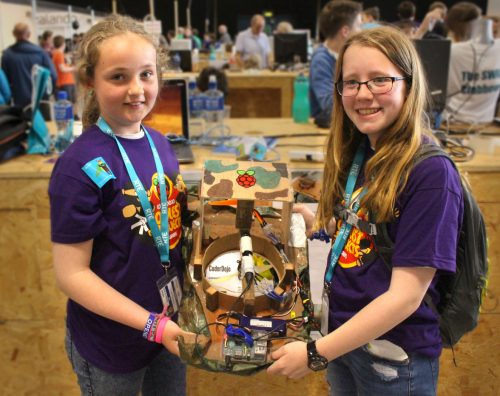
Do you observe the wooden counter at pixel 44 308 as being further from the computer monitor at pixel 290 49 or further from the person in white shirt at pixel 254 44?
the person in white shirt at pixel 254 44

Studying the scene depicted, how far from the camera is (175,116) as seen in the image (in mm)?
2152

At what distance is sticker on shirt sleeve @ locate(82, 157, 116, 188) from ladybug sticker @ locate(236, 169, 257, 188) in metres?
0.29

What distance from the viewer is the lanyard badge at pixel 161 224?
1.06 meters

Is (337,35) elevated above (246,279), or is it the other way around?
(337,35)

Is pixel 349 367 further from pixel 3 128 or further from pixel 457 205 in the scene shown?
pixel 3 128

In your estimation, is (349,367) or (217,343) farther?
(349,367)

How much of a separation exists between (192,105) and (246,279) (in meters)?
1.72

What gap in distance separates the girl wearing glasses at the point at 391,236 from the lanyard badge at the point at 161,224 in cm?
32

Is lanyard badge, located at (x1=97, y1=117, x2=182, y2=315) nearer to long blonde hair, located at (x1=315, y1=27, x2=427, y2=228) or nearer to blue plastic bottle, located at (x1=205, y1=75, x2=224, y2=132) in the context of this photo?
long blonde hair, located at (x1=315, y1=27, x2=427, y2=228)

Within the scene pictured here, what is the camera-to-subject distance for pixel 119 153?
1068 millimetres

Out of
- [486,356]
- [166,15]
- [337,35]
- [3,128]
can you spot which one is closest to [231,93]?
[337,35]

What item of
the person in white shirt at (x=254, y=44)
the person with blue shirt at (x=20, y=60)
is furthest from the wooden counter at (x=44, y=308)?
the person in white shirt at (x=254, y=44)

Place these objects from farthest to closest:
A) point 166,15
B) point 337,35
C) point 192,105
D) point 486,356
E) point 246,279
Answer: point 166,15
point 337,35
point 192,105
point 486,356
point 246,279

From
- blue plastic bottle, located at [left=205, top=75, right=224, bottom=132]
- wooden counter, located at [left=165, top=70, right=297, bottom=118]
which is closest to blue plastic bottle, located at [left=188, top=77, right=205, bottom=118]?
blue plastic bottle, located at [left=205, top=75, right=224, bottom=132]
